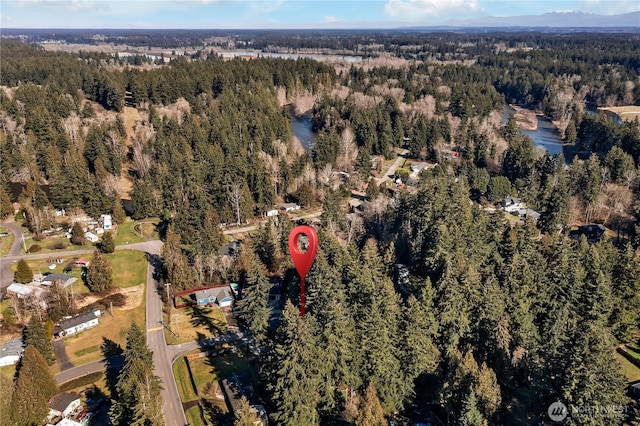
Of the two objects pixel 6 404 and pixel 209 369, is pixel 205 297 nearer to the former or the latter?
pixel 209 369

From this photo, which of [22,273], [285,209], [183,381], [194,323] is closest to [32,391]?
[183,381]

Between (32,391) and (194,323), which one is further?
(194,323)

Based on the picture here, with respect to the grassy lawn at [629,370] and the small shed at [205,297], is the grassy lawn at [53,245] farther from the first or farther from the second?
the grassy lawn at [629,370]

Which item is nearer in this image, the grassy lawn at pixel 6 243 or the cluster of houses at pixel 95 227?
the grassy lawn at pixel 6 243

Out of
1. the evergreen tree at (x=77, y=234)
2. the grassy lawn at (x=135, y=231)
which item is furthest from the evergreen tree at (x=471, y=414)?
the evergreen tree at (x=77, y=234)

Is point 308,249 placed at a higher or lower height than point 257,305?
higher

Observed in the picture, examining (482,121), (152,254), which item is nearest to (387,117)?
(482,121)
